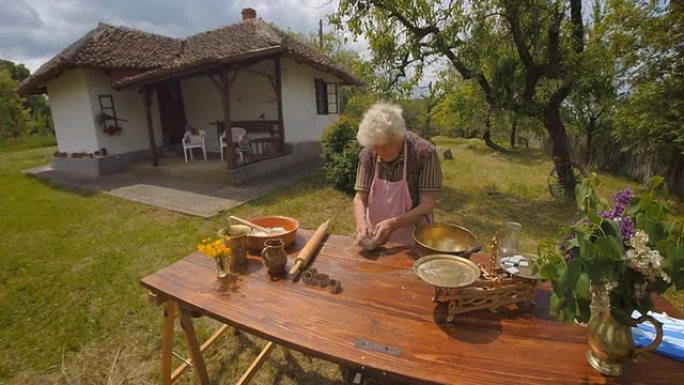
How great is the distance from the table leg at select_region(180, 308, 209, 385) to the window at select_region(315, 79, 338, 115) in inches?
374

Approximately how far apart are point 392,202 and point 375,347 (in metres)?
1.22

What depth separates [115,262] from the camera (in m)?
3.89

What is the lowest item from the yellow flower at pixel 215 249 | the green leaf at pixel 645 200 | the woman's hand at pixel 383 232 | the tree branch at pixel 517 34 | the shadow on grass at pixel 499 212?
the shadow on grass at pixel 499 212

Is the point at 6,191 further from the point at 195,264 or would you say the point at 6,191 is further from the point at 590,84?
the point at 590,84

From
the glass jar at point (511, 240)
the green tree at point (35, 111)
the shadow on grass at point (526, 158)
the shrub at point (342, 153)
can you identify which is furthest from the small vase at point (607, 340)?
the green tree at point (35, 111)

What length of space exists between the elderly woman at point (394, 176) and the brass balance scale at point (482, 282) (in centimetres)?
58

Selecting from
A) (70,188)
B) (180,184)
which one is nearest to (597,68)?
(180,184)

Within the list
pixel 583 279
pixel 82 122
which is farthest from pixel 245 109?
pixel 583 279

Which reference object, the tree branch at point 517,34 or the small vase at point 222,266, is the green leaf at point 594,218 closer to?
the small vase at point 222,266

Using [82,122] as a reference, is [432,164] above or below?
below

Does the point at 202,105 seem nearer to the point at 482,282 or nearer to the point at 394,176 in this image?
the point at 394,176

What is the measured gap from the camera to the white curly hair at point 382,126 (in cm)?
202

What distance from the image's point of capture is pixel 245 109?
9.88m

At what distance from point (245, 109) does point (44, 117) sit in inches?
843
